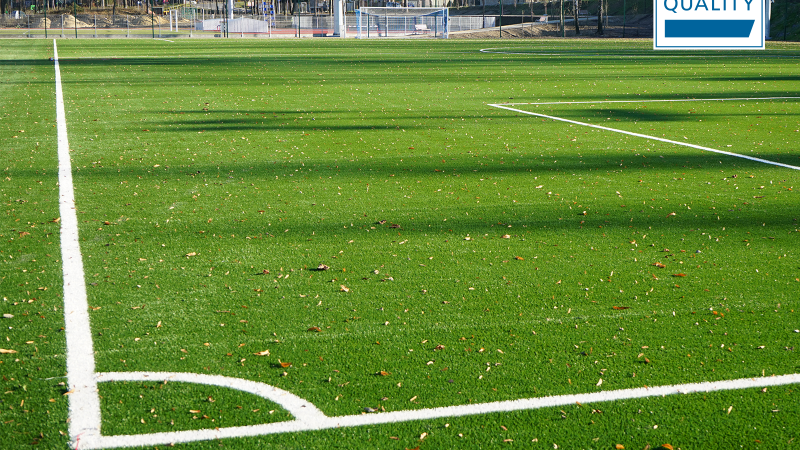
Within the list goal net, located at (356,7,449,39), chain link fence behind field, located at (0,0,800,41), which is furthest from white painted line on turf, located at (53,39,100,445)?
goal net, located at (356,7,449,39)

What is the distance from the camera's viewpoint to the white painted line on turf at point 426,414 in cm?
289

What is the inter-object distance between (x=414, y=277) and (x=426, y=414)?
5.79 feet

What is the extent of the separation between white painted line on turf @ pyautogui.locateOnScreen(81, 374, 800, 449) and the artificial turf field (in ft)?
0.14

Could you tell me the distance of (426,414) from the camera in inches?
122

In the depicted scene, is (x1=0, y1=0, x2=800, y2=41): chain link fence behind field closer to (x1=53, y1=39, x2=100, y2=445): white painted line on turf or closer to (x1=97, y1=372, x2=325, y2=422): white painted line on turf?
(x1=53, y1=39, x2=100, y2=445): white painted line on turf

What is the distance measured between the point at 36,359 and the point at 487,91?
1498cm

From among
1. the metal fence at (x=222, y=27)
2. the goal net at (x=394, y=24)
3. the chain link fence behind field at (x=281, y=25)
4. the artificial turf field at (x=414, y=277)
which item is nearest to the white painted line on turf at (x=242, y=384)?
the artificial turf field at (x=414, y=277)

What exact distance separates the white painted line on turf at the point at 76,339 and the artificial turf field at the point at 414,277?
56 mm

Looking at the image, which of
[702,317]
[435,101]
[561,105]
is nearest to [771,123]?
[561,105]

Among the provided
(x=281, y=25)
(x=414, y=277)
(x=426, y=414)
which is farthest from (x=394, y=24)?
(x=426, y=414)

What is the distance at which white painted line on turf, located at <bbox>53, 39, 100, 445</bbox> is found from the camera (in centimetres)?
303

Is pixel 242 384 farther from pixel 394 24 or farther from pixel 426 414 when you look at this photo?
pixel 394 24

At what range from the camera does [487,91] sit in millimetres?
17469

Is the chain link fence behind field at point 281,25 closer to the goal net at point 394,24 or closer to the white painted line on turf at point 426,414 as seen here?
the goal net at point 394,24
